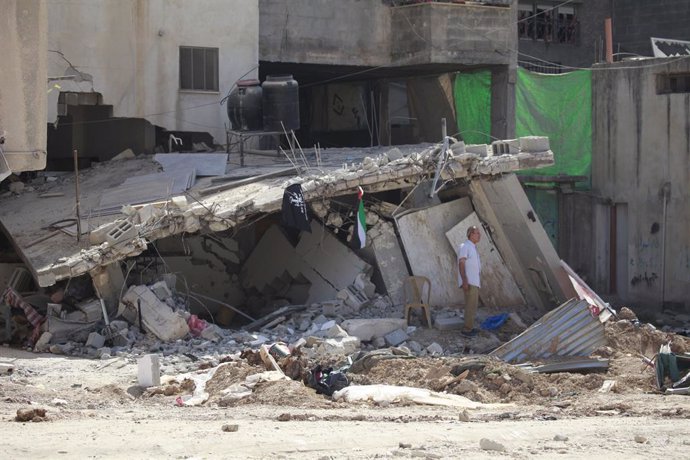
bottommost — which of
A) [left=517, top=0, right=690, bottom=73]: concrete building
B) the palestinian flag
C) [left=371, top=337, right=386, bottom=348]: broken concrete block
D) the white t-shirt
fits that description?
[left=371, top=337, right=386, bottom=348]: broken concrete block

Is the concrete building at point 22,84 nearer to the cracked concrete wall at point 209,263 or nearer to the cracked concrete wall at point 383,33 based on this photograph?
the cracked concrete wall at point 209,263

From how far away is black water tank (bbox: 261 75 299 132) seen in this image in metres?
21.2

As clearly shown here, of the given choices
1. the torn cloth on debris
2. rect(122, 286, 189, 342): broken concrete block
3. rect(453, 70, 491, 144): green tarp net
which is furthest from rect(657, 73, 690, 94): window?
the torn cloth on debris

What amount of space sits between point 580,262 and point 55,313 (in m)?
12.4

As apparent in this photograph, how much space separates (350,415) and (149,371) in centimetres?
290

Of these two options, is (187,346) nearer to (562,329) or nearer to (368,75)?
(562,329)

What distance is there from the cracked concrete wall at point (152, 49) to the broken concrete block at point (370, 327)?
7353mm

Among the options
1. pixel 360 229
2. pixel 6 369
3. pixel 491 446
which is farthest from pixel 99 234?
pixel 491 446

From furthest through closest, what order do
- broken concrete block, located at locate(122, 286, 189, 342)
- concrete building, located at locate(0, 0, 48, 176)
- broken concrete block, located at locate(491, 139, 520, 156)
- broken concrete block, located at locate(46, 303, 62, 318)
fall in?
broken concrete block, located at locate(491, 139, 520, 156) < broken concrete block, located at locate(46, 303, 62, 318) < broken concrete block, located at locate(122, 286, 189, 342) < concrete building, located at locate(0, 0, 48, 176)

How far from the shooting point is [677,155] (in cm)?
2375

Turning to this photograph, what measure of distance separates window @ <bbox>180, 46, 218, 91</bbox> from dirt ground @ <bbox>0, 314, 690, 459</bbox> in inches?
325

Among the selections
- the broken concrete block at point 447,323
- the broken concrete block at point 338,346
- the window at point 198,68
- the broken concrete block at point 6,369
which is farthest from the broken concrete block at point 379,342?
the window at point 198,68

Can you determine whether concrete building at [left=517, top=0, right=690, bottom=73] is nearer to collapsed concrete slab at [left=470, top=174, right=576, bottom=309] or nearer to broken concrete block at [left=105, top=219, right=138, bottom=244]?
collapsed concrete slab at [left=470, top=174, right=576, bottom=309]

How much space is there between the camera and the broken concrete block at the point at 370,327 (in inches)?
672
